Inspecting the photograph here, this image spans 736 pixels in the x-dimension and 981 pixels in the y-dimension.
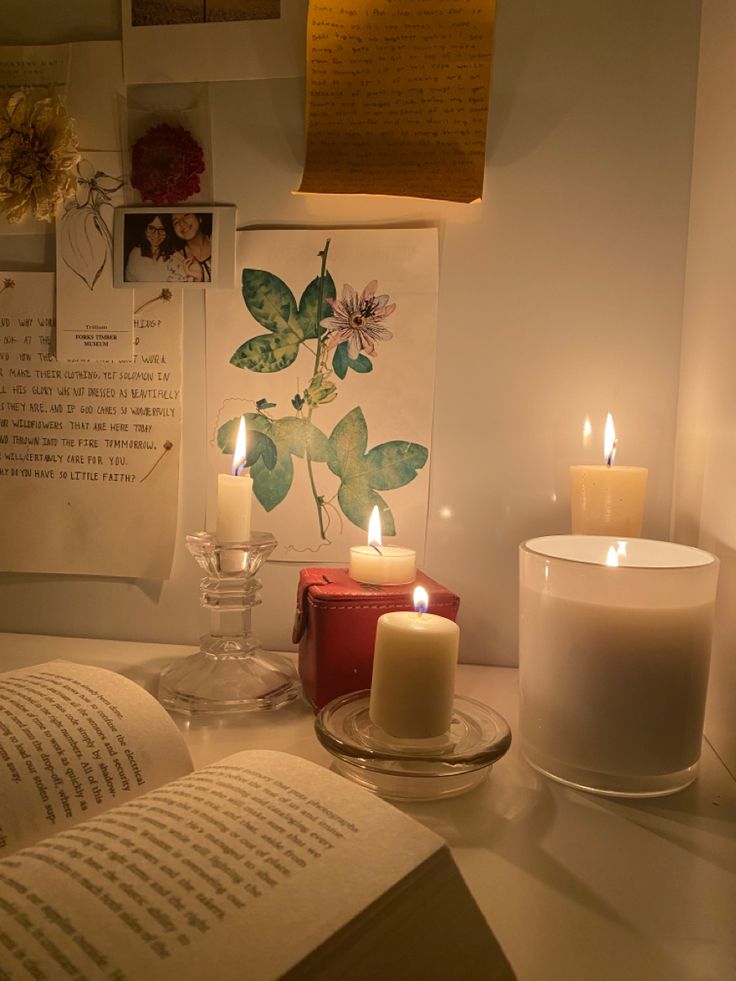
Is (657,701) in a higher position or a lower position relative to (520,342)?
lower

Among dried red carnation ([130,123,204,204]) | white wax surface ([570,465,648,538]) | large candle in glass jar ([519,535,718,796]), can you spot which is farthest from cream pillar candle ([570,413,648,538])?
dried red carnation ([130,123,204,204])

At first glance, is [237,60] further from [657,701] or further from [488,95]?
[657,701]

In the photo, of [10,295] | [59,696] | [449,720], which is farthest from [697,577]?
[10,295]

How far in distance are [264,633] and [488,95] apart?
1.81ft

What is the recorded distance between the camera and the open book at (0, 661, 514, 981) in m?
0.28

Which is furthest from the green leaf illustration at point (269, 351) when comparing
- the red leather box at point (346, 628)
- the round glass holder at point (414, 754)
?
the round glass holder at point (414, 754)

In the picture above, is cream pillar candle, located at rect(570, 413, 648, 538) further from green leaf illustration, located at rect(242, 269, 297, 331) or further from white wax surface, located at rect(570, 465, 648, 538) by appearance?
green leaf illustration, located at rect(242, 269, 297, 331)

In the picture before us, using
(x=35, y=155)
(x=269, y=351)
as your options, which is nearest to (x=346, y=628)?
(x=269, y=351)

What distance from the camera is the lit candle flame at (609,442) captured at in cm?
68

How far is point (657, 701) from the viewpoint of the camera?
48 cm

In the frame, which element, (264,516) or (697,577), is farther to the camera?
(264,516)

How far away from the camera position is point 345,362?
74 cm

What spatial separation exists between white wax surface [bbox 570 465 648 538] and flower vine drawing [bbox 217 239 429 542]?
168 millimetres

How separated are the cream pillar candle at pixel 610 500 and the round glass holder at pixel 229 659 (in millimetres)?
267
